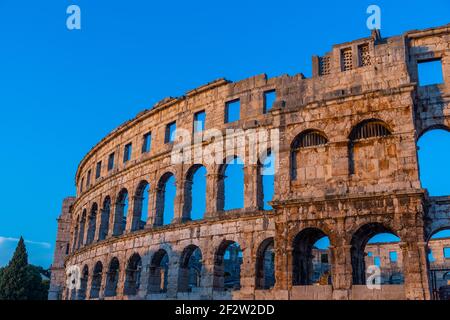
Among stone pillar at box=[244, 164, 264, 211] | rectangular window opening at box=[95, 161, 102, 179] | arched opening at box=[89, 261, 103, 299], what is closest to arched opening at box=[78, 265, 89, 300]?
arched opening at box=[89, 261, 103, 299]

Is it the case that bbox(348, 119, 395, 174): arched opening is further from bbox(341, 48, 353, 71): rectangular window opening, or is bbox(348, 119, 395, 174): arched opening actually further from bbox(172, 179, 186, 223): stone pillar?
bbox(172, 179, 186, 223): stone pillar

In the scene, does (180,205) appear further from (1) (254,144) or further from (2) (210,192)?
(1) (254,144)

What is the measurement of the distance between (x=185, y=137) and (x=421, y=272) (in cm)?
1414

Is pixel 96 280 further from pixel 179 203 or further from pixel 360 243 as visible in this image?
pixel 360 243

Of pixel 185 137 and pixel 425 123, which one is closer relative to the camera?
pixel 425 123

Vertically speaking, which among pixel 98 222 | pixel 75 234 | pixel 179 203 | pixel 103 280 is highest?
pixel 75 234

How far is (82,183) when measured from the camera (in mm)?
38094

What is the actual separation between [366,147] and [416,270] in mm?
4557

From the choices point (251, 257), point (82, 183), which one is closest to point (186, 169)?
point (251, 257)

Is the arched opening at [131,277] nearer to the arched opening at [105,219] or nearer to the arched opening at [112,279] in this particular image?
the arched opening at [112,279]

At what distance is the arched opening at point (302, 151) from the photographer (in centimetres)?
1802

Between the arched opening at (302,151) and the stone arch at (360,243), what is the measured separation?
263 cm

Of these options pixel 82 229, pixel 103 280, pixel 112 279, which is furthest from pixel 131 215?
pixel 82 229

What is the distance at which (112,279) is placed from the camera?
28.5m
